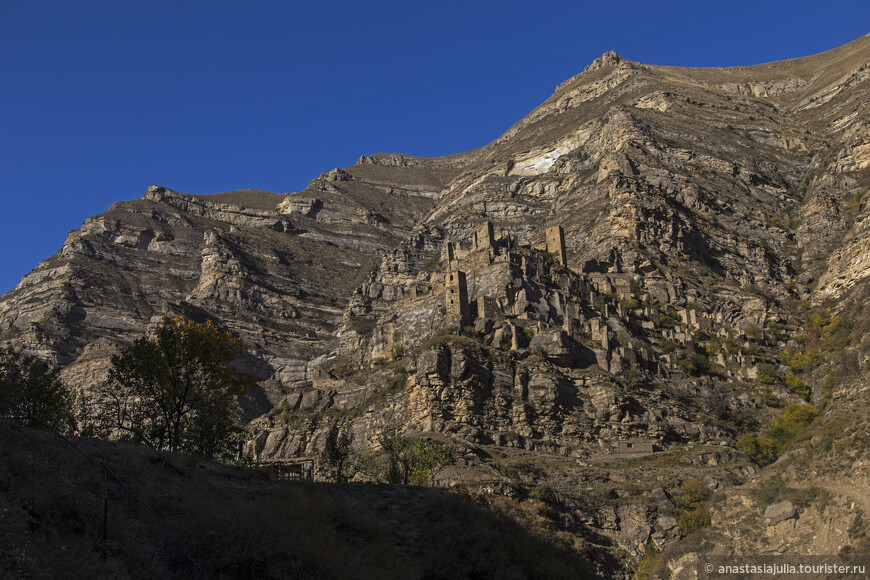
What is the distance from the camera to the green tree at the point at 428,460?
38.4 metres

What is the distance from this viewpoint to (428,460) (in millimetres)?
39844

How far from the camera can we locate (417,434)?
Answer: 43750 millimetres

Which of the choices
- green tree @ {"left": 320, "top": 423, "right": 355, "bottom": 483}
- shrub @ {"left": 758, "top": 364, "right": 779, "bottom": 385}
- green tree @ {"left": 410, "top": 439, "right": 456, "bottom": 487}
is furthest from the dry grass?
shrub @ {"left": 758, "top": 364, "right": 779, "bottom": 385}

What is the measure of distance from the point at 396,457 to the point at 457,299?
16.0 m

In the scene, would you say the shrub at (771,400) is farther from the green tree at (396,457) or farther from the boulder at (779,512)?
the green tree at (396,457)

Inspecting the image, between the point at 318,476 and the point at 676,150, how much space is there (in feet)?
222

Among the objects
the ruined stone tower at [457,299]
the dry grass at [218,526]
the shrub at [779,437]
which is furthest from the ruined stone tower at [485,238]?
the dry grass at [218,526]

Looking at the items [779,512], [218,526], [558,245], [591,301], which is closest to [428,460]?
[779,512]

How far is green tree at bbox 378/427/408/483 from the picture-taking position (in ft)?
125

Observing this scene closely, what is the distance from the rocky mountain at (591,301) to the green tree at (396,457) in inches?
75.9

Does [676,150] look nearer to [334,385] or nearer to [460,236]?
[460,236]

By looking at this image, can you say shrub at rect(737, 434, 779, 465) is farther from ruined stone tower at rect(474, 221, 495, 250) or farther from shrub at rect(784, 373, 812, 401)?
ruined stone tower at rect(474, 221, 495, 250)

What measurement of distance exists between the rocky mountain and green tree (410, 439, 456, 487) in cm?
119

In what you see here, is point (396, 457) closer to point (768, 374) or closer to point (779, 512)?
point (779, 512)
